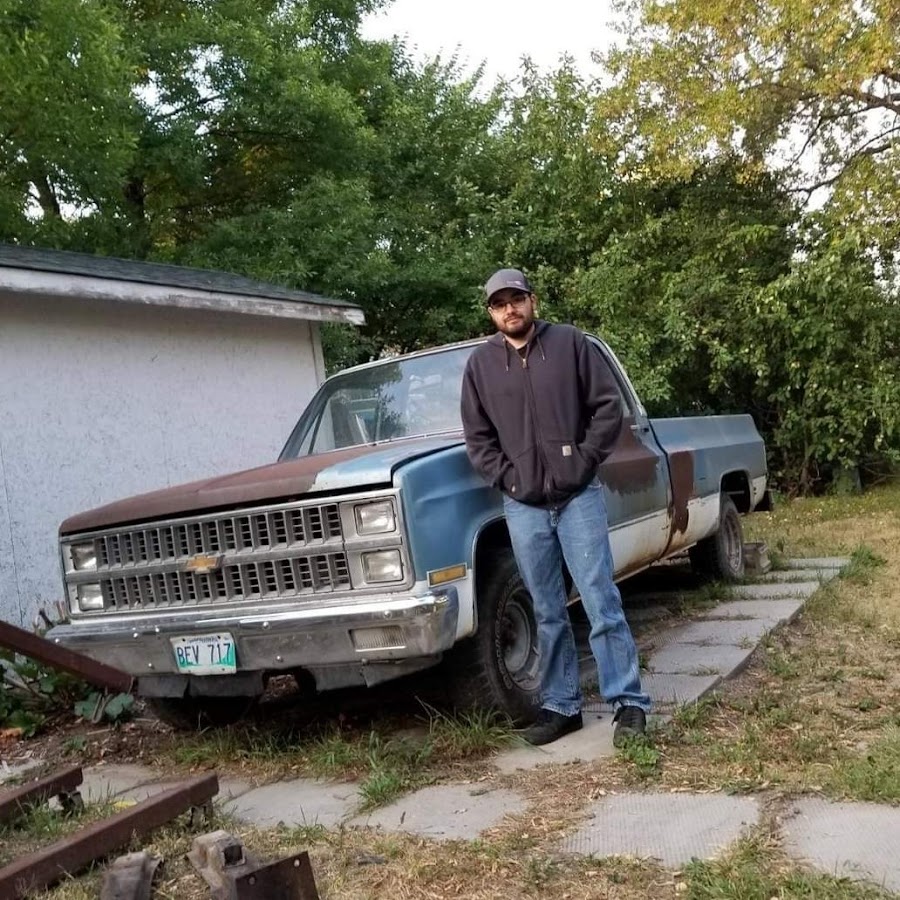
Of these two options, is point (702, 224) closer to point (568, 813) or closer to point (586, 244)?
point (586, 244)

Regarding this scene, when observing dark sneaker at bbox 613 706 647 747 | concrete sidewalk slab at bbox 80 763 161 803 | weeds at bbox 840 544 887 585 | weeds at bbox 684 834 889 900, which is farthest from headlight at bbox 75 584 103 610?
weeds at bbox 840 544 887 585

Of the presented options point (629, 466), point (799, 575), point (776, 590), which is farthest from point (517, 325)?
point (799, 575)

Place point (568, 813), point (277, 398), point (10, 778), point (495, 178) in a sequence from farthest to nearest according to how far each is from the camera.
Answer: point (495, 178) → point (277, 398) → point (10, 778) → point (568, 813)

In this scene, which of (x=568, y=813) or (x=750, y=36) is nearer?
(x=568, y=813)

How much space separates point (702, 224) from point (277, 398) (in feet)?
28.5

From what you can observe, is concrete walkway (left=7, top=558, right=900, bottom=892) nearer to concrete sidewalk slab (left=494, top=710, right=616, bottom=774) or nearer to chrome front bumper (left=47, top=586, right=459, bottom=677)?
concrete sidewalk slab (left=494, top=710, right=616, bottom=774)

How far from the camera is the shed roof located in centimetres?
681

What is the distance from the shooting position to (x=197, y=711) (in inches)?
208

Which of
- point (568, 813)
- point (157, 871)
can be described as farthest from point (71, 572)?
point (568, 813)

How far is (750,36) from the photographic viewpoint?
14.5 m

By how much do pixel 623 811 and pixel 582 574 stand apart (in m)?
1.01

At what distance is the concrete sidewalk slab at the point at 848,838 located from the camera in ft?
9.28

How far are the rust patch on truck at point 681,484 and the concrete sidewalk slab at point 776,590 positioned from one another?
0.99 metres

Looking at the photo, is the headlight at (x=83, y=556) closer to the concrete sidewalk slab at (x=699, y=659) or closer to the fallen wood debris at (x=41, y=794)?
the fallen wood debris at (x=41, y=794)
